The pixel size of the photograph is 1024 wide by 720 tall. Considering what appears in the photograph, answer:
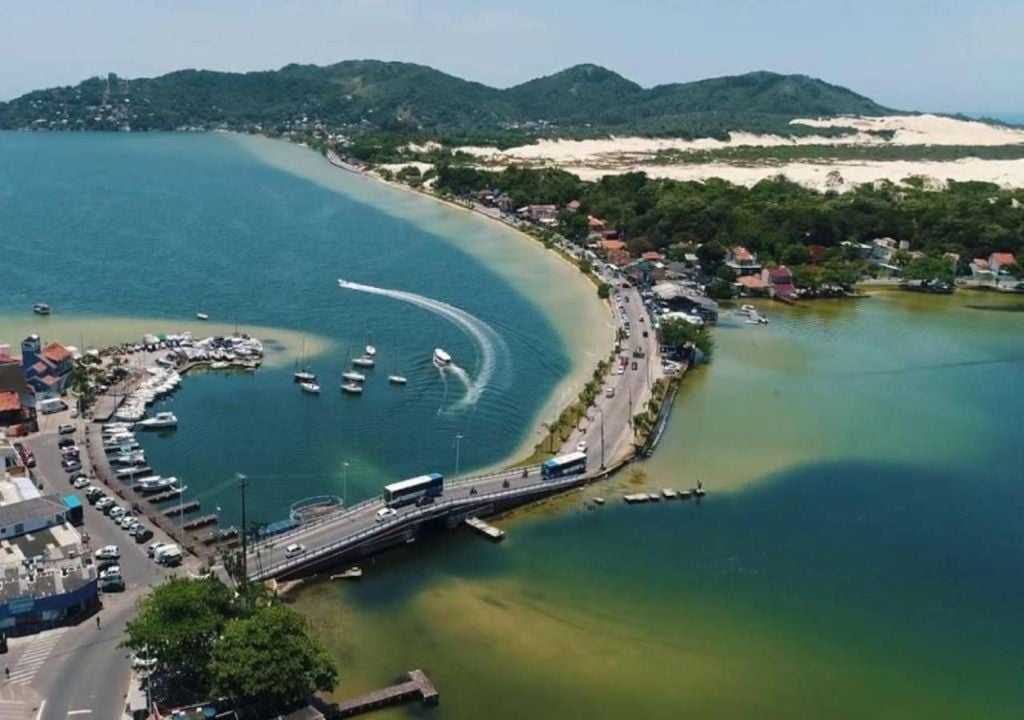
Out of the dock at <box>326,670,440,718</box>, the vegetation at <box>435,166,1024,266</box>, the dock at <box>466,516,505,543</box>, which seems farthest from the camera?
the vegetation at <box>435,166,1024,266</box>

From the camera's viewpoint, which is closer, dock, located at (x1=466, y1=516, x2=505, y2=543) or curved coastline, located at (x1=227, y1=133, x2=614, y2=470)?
dock, located at (x1=466, y1=516, x2=505, y2=543)

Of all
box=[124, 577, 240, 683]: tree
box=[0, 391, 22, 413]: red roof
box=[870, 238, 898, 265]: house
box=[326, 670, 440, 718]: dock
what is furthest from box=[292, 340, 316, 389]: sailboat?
box=[870, 238, 898, 265]: house

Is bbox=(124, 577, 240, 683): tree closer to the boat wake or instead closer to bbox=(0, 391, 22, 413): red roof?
bbox=(0, 391, 22, 413): red roof

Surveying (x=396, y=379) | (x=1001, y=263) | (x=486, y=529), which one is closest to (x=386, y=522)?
(x=486, y=529)

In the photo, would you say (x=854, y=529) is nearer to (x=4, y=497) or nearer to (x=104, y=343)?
(x=4, y=497)

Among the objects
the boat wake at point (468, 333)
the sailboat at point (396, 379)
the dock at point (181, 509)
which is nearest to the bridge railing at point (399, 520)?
the dock at point (181, 509)

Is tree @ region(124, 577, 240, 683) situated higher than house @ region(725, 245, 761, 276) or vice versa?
house @ region(725, 245, 761, 276)
